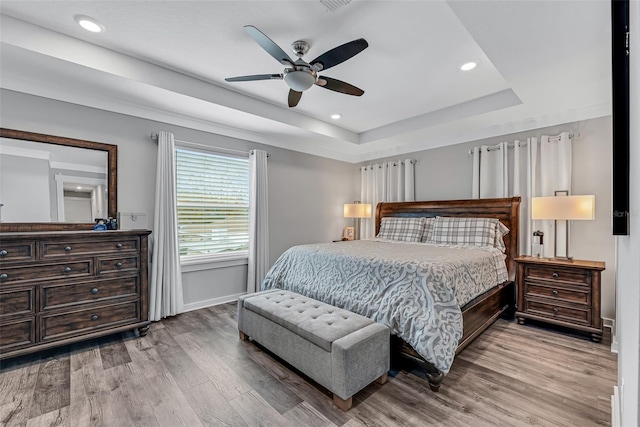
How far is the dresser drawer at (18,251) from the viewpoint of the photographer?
88.1 inches

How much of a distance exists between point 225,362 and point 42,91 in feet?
10.0

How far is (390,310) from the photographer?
222 cm

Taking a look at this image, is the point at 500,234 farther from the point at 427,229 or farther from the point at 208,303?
the point at 208,303

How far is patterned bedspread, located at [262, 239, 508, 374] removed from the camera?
2025 millimetres

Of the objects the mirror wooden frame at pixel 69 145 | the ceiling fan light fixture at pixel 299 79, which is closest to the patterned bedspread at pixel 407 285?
the ceiling fan light fixture at pixel 299 79

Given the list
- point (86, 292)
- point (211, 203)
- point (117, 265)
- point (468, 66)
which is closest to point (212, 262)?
point (211, 203)

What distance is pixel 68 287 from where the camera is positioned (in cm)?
248

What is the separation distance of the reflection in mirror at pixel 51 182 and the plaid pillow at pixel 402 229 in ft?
12.0

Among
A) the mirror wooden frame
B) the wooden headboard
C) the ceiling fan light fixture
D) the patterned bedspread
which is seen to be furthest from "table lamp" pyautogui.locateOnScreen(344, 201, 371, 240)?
the mirror wooden frame

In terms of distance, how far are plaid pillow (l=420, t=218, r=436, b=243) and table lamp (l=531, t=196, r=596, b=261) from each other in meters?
1.25

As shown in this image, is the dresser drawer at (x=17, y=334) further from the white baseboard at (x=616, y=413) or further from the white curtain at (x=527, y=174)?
the white curtain at (x=527, y=174)

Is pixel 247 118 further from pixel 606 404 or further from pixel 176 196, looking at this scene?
pixel 606 404

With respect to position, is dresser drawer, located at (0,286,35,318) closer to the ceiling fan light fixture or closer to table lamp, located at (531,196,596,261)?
the ceiling fan light fixture

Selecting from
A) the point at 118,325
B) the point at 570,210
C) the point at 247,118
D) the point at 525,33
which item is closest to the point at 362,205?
the point at 247,118
